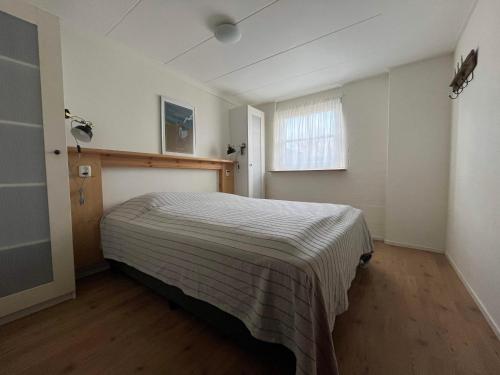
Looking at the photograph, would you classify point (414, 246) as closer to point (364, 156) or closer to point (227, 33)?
point (364, 156)

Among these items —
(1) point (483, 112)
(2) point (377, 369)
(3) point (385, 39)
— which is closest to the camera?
(2) point (377, 369)

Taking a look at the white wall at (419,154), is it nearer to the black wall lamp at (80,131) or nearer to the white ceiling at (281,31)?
the white ceiling at (281,31)

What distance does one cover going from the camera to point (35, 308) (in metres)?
1.44

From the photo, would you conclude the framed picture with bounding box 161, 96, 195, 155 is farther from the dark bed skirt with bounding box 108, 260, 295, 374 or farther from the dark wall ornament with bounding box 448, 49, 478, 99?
the dark wall ornament with bounding box 448, 49, 478, 99

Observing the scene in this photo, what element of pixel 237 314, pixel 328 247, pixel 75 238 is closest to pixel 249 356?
pixel 237 314

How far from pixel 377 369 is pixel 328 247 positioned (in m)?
A: 0.61

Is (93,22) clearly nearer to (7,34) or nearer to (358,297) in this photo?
(7,34)

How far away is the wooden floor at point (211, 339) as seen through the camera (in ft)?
3.33

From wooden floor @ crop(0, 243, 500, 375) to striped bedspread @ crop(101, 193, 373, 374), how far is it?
0.84 ft

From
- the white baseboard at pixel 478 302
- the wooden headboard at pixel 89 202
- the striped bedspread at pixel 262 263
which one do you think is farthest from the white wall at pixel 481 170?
the wooden headboard at pixel 89 202

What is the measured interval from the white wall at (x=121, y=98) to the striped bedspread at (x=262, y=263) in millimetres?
768

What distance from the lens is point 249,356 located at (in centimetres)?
108

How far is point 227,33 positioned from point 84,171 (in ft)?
5.97

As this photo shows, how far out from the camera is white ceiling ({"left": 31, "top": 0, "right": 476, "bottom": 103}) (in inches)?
66.5
